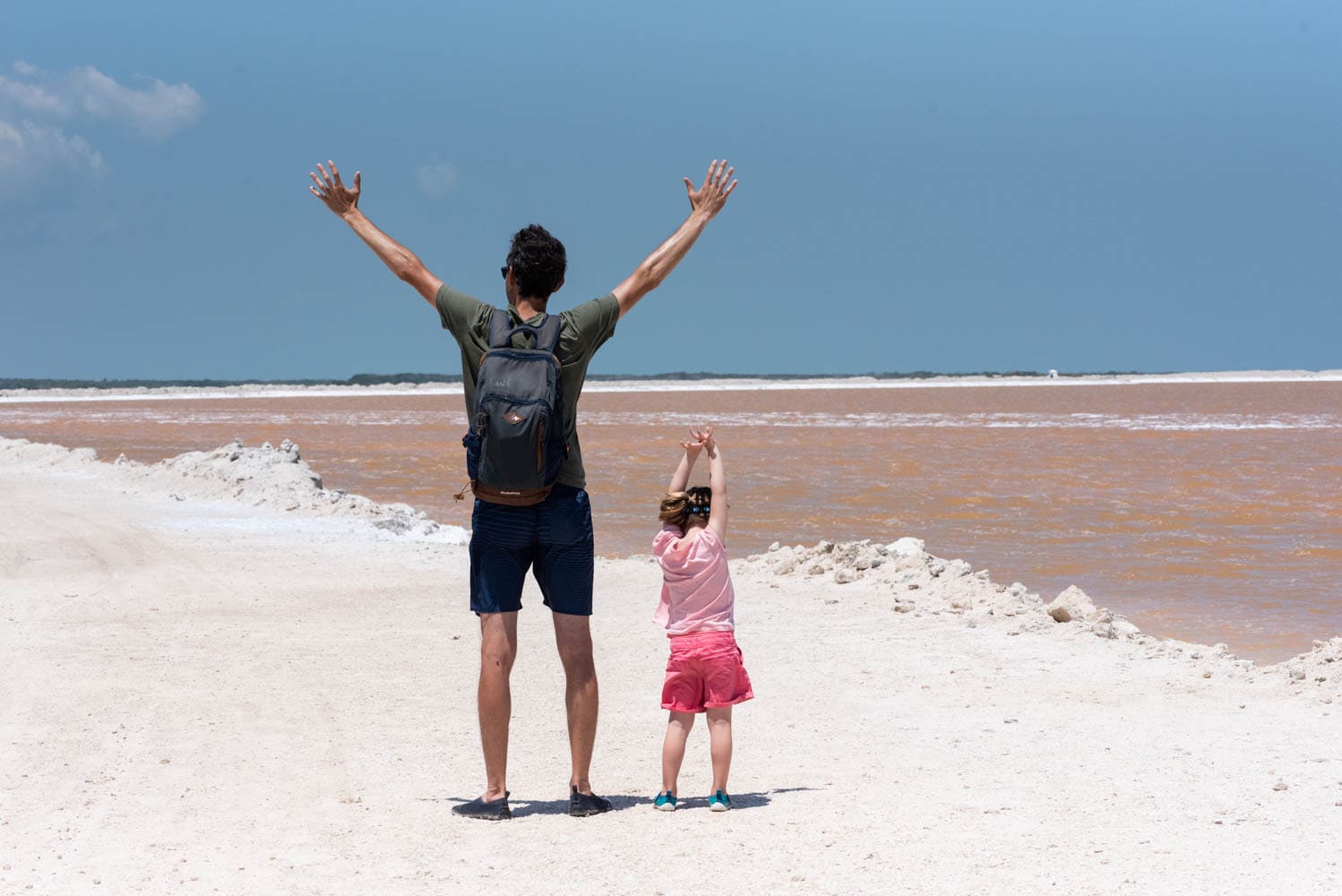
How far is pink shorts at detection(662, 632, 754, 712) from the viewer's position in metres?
5.20

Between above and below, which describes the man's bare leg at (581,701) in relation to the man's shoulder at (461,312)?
below

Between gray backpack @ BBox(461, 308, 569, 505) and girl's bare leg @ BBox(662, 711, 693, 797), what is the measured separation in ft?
3.61

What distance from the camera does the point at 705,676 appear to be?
5.23m

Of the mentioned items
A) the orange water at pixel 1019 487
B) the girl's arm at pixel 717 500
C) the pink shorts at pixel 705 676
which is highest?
the girl's arm at pixel 717 500

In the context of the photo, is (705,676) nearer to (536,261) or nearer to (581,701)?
(581,701)

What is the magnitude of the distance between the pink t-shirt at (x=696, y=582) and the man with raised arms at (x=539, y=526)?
0.39m

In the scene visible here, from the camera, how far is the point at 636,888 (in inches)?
167

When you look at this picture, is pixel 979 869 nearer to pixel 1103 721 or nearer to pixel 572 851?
pixel 572 851

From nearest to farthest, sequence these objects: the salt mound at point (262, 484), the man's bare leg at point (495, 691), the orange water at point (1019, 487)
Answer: the man's bare leg at point (495, 691) < the orange water at point (1019, 487) < the salt mound at point (262, 484)

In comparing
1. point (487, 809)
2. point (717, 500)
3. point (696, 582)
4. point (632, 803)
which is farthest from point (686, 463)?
point (487, 809)

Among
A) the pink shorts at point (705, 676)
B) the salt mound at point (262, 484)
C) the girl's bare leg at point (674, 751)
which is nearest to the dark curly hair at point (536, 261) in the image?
the pink shorts at point (705, 676)

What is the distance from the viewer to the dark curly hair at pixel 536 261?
4.86 metres

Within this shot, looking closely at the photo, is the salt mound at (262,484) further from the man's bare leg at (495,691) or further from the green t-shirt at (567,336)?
the green t-shirt at (567,336)

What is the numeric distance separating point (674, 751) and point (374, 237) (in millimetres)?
2183
